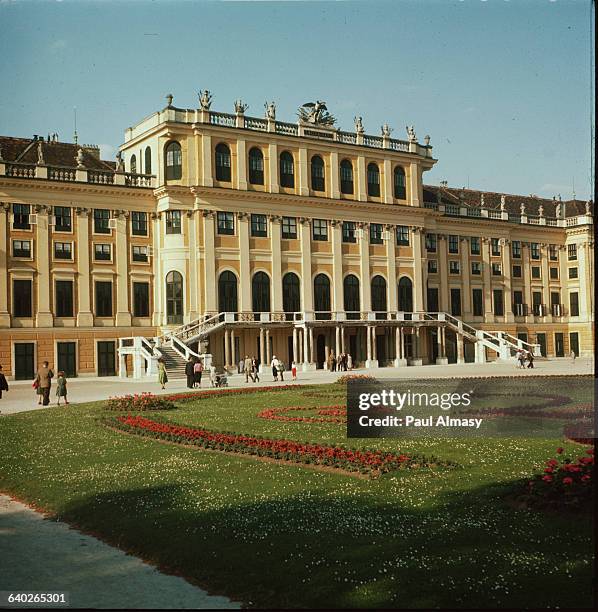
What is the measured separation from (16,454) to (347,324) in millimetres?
45452

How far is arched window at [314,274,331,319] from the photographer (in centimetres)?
6450

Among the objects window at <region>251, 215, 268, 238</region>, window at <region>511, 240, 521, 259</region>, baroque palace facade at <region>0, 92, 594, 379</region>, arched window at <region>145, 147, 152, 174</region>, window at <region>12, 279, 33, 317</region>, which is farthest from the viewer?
window at <region>511, 240, 521, 259</region>

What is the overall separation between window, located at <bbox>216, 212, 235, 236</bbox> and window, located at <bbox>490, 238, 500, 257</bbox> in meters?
27.8

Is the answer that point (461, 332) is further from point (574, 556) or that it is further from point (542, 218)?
point (574, 556)

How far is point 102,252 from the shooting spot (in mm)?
58031

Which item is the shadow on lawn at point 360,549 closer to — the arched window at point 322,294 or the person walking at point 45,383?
the person walking at point 45,383

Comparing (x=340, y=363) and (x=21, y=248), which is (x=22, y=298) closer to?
(x=21, y=248)

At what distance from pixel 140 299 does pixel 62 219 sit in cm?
769

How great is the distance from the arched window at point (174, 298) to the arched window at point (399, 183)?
68.4ft

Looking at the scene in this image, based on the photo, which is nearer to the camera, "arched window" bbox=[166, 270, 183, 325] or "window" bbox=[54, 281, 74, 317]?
"window" bbox=[54, 281, 74, 317]

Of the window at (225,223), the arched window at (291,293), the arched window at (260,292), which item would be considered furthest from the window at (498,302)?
the window at (225,223)

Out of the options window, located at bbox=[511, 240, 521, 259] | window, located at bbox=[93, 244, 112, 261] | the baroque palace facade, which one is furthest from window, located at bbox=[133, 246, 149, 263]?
window, located at bbox=[511, 240, 521, 259]

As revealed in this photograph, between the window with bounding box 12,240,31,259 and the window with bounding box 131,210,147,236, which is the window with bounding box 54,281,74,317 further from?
the window with bounding box 131,210,147,236

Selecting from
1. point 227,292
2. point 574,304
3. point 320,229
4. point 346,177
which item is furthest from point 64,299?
point 574,304
